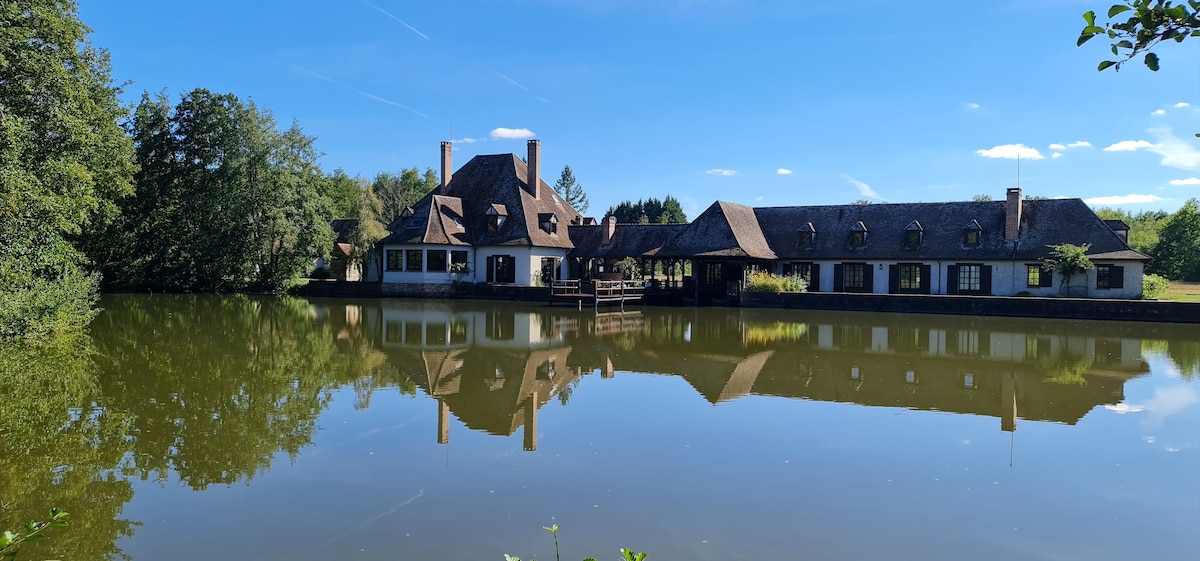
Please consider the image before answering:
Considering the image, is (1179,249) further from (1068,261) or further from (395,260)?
(395,260)

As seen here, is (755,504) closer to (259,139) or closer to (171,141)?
(259,139)

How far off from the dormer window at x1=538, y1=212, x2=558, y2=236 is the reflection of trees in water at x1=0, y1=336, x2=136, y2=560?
25.8 m

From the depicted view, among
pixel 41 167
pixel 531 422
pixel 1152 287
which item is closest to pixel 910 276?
pixel 1152 287

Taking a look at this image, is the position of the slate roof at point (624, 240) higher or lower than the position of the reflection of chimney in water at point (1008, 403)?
higher

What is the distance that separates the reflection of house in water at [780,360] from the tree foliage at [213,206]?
48.4ft

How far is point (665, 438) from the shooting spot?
8516 millimetres

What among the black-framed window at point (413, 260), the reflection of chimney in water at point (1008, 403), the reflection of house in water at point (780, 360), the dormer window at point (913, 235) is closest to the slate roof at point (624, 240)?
the black-framed window at point (413, 260)

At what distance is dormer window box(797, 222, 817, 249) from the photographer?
35438 mm

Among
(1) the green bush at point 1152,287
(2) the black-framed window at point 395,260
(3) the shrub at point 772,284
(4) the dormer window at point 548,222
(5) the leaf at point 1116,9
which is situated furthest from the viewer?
(4) the dormer window at point 548,222

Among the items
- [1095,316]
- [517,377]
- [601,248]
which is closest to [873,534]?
[517,377]

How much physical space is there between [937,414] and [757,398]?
2.26 meters

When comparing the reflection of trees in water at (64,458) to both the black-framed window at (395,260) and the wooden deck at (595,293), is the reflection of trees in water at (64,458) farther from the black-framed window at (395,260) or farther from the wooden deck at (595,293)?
the black-framed window at (395,260)

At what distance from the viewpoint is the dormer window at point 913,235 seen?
33.3 meters

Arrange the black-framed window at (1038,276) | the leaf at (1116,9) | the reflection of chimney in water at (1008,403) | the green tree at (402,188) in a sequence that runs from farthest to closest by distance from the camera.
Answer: the green tree at (402,188), the black-framed window at (1038,276), the reflection of chimney in water at (1008,403), the leaf at (1116,9)
